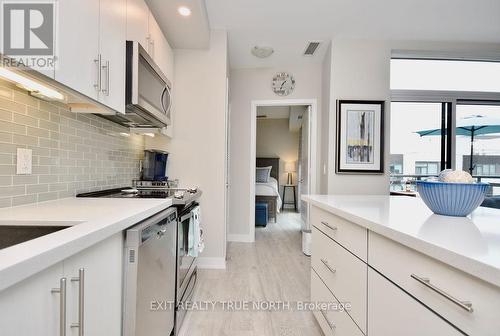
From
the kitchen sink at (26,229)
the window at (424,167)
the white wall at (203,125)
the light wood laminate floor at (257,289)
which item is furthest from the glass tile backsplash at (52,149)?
the window at (424,167)

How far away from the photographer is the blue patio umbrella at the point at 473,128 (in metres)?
3.41

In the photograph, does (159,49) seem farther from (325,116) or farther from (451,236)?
(451,236)

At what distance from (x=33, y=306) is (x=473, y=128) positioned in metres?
4.80

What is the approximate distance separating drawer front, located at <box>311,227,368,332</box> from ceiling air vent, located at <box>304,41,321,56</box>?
246 cm

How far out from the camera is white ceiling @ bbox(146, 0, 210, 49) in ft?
6.78

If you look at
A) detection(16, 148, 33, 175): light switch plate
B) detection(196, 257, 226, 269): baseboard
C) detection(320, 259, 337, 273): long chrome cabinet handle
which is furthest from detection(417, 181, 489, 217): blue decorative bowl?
detection(196, 257, 226, 269): baseboard

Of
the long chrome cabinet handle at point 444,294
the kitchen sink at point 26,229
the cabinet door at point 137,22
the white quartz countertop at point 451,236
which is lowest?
the long chrome cabinet handle at point 444,294

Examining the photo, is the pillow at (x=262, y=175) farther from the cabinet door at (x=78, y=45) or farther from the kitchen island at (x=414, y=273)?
the cabinet door at (x=78, y=45)

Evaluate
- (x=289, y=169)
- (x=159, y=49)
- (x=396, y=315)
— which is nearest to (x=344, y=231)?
(x=396, y=315)

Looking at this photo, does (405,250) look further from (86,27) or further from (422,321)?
(86,27)

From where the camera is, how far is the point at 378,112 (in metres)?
2.96

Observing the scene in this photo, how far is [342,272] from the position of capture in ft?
4.19

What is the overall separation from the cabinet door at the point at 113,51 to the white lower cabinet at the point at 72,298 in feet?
2.58

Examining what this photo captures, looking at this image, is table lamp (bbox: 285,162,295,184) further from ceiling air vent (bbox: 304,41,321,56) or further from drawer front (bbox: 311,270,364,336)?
drawer front (bbox: 311,270,364,336)
